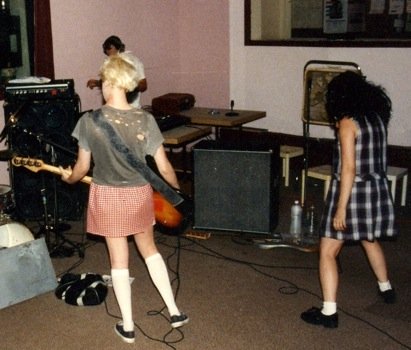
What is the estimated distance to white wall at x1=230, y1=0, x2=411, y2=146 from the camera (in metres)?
6.50

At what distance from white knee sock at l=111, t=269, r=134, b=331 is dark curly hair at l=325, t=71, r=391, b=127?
139 cm

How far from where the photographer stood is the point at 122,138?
10.5 feet

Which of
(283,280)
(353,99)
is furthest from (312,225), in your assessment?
(353,99)

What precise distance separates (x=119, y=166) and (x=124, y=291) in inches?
26.9

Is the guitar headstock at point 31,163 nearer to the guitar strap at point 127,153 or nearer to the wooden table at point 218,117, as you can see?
the guitar strap at point 127,153

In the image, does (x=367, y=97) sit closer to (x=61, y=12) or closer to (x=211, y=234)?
(x=211, y=234)

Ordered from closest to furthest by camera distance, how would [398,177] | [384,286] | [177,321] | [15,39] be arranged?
[177,321]
[384,286]
[398,177]
[15,39]

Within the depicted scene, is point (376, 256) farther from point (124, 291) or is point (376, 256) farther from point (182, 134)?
point (182, 134)

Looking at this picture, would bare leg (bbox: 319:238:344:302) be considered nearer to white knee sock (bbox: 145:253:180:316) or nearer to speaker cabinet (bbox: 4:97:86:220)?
white knee sock (bbox: 145:253:180:316)

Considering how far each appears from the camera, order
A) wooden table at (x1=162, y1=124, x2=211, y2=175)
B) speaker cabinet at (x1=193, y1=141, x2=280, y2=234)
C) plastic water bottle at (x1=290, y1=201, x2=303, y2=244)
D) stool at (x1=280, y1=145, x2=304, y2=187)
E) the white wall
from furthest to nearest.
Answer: stool at (x1=280, y1=145, x2=304, y2=187), the white wall, wooden table at (x1=162, y1=124, x2=211, y2=175), plastic water bottle at (x1=290, y1=201, x2=303, y2=244), speaker cabinet at (x1=193, y1=141, x2=280, y2=234)

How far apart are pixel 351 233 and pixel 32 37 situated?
395 centimetres

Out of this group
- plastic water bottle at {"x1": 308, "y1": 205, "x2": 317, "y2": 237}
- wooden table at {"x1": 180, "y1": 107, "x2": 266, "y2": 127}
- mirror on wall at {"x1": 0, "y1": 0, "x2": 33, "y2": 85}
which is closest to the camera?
plastic water bottle at {"x1": 308, "y1": 205, "x2": 317, "y2": 237}

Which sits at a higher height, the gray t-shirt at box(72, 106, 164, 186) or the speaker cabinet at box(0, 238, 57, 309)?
the gray t-shirt at box(72, 106, 164, 186)

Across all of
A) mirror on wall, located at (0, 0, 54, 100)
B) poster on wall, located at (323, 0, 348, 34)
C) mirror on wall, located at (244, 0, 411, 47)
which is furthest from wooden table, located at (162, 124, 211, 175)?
poster on wall, located at (323, 0, 348, 34)
